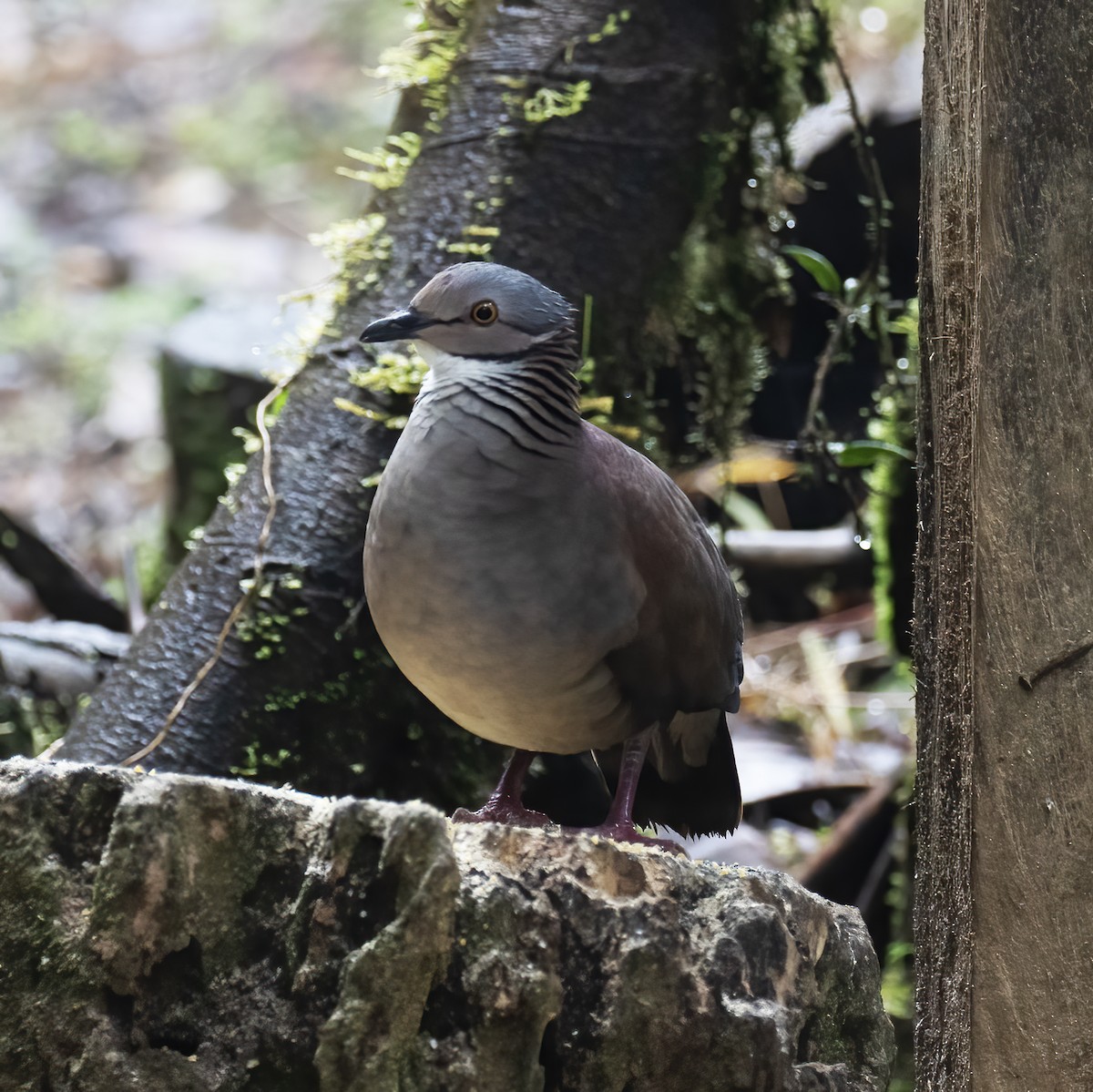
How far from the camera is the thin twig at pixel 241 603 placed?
3531mm

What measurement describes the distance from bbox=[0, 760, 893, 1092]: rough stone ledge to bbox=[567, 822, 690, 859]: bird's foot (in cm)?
47

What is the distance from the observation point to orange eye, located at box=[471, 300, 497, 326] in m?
2.74

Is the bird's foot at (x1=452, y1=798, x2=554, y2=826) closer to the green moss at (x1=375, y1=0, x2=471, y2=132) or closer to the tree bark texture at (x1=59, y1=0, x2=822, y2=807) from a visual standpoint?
the tree bark texture at (x1=59, y1=0, x2=822, y2=807)

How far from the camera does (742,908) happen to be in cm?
210

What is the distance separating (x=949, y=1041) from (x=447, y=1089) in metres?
1.06

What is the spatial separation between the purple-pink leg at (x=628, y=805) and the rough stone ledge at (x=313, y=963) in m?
0.47

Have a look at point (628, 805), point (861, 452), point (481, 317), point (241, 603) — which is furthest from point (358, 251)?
point (628, 805)

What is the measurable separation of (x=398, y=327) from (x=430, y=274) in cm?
125

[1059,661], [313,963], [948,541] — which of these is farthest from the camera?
[948,541]

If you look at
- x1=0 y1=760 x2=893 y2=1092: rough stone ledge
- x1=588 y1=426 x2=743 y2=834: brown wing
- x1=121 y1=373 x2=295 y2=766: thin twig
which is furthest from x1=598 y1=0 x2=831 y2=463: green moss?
x1=0 y1=760 x2=893 y2=1092: rough stone ledge

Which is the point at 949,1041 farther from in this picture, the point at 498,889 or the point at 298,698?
the point at 298,698

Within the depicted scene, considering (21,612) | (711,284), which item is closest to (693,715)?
(711,284)

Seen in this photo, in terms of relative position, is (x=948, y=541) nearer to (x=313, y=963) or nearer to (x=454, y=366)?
(x=454, y=366)

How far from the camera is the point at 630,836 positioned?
104 inches
